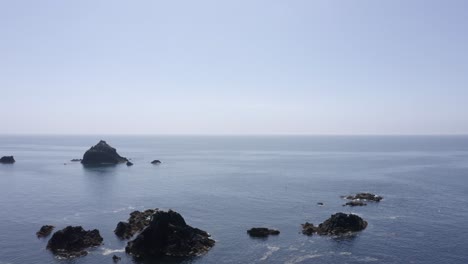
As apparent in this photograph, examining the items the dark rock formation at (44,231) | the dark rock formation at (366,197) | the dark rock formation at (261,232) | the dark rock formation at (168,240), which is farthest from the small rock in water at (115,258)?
the dark rock formation at (366,197)

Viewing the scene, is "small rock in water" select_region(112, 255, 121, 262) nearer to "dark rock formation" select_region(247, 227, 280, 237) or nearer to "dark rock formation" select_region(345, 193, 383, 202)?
"dark rock formation" select_region(247, 227, 280, 237)

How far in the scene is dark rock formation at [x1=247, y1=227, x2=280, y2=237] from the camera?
9381 cm

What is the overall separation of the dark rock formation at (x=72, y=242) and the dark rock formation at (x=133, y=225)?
6.04 m

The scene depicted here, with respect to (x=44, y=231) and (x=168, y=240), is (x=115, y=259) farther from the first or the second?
(x=44, y=231)

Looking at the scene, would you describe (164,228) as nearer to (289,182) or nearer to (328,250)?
(328,250)

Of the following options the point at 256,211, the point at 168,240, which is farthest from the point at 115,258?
the point at 256,211

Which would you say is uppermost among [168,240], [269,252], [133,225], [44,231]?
[133,225]

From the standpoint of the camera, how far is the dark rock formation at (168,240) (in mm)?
83000

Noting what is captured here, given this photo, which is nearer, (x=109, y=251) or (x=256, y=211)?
(x=109, y=251)

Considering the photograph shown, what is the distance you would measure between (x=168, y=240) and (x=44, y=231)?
109 ft

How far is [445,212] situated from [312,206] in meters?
40.0

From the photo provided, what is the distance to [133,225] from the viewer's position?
325 feet

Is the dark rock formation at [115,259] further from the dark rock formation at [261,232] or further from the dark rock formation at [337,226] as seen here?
the dark rock formation at [337,226]

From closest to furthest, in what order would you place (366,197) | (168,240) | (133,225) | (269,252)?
(269,252)
(168,240)
(133,225)
(366,197)
